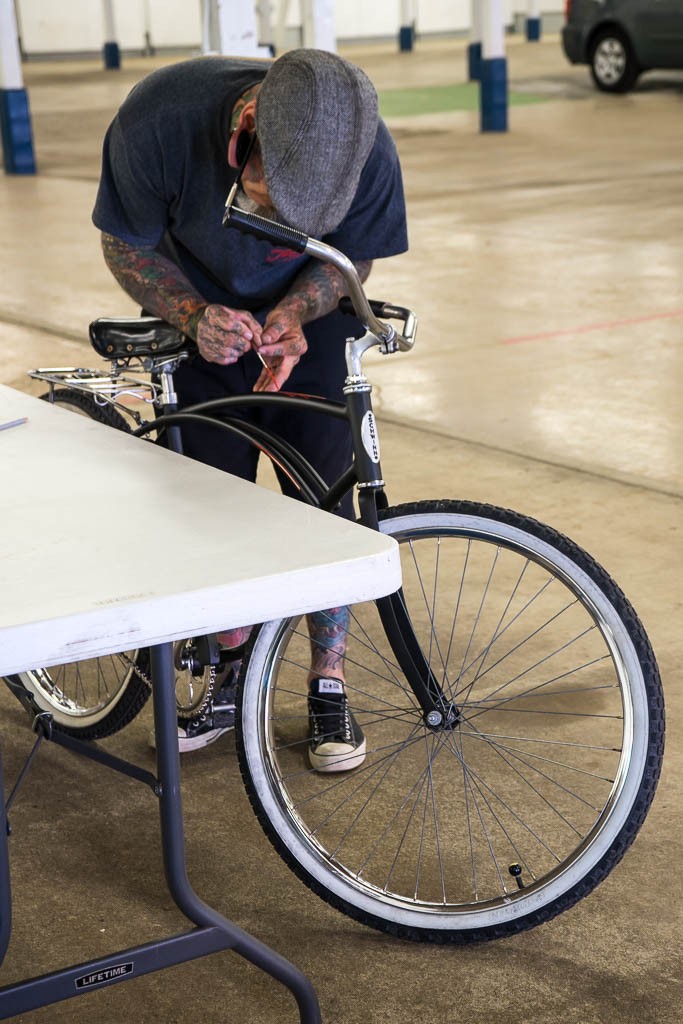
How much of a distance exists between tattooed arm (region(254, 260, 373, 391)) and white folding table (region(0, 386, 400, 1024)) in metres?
0.39

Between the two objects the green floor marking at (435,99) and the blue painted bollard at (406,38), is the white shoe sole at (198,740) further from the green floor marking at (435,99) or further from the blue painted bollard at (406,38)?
the blue painted bollard at (406,38)

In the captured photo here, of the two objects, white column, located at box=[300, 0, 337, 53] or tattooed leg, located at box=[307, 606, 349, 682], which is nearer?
tattooed leg, located at box=[307, 606, 349, 682]

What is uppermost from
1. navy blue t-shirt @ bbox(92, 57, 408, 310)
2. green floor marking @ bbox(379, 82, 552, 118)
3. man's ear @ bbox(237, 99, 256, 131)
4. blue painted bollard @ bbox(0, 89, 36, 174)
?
man's ear @ bbox(237, 99, 256, 131)

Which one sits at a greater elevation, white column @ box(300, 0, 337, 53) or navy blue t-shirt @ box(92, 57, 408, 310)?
white column @ box(300, 0, 337, 53)

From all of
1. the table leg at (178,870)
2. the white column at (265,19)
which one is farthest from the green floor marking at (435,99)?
the table leg at (178,870)

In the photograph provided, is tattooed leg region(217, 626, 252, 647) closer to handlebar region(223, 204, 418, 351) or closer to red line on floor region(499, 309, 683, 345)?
handlebar region(223, 204, 418, 351)

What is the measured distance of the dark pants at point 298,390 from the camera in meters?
2.70

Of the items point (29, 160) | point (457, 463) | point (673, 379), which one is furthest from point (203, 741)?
point (29, 160)

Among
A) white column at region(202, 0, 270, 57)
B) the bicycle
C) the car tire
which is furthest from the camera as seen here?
the car tire

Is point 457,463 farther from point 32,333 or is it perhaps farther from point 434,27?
point 434,27

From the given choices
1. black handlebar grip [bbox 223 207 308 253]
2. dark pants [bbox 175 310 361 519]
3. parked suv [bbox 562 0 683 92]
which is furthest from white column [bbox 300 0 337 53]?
parked suv [bbox 562 0 683 92]

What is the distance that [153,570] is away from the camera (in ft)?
5.32

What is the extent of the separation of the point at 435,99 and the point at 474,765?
51.0ft

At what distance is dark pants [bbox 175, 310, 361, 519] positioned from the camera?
270 centimetres
